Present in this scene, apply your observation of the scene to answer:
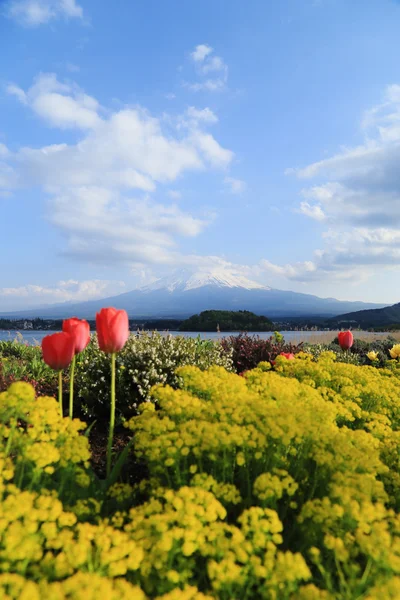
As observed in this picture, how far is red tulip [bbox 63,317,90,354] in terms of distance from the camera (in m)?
3.27

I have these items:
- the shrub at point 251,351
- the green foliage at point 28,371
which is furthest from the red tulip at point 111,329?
the shrub at point 251,351

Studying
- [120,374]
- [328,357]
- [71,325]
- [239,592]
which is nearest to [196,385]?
[71,325]

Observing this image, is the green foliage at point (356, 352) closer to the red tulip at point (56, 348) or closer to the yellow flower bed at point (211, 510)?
the yellow flower bed at point (211, 510)

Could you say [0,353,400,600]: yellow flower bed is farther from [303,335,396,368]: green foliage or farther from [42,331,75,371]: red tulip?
[303,335,396,368]: green foliage

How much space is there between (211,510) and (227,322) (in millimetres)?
24310

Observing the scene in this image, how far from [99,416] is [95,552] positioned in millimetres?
4250

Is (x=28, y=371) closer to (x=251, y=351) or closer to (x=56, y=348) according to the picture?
(x=251, y=351)

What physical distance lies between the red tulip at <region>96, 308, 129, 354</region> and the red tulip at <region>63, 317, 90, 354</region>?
1.13 feet

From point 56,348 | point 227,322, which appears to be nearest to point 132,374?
point 56,348

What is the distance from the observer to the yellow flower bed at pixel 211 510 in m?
1.45

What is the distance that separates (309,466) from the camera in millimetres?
2578

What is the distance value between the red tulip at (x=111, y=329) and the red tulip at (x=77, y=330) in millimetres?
345

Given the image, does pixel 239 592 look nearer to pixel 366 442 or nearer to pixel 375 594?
pixel 375 594

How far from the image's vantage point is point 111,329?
2975 millimetres
